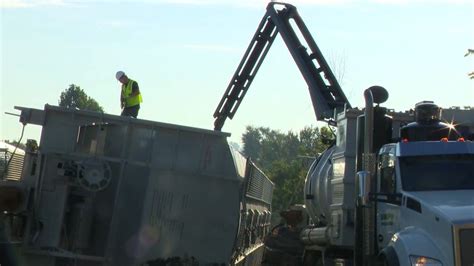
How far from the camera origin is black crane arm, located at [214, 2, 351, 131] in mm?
20438

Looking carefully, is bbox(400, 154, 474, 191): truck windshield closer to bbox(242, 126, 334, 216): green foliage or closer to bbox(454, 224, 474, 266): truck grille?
bbox(454, 224, 474, 266): truck grille

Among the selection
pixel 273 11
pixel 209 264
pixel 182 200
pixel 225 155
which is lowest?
pixel 209 264

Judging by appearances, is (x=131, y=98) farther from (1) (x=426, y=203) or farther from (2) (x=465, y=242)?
(2) (x=465, y=242)

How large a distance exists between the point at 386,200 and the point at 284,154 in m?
123

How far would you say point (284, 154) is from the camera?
13238 cm

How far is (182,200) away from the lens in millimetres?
11266

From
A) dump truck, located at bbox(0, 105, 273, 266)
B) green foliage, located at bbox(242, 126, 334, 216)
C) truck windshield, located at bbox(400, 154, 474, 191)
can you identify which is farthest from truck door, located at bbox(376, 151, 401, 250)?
green foliage, located at bbox(242, 126, 334, 216)

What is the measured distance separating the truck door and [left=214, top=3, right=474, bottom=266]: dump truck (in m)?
0.01

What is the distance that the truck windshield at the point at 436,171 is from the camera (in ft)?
32.0

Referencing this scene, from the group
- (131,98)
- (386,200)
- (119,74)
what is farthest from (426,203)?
(119,74)

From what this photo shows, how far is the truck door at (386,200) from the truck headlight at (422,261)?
963 millimetres

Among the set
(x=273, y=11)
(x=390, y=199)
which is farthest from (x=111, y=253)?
(x=273, y=11)

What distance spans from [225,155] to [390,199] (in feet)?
8.83

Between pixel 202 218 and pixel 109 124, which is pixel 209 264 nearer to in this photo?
pixel 202 218
